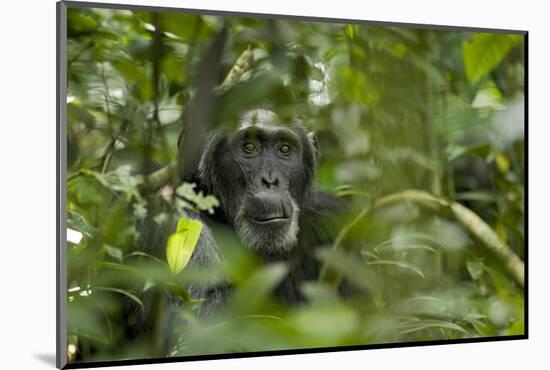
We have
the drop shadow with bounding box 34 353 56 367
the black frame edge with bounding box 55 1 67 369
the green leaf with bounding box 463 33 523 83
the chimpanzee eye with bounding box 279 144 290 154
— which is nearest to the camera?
the black frame edge with bounding box 55 1 67 369

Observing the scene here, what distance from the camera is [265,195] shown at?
399cm

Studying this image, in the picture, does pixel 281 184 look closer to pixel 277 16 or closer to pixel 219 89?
pixel 219 89

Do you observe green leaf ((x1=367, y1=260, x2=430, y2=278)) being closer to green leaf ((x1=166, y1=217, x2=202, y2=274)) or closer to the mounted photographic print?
the mounted photographic print

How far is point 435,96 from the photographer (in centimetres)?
438

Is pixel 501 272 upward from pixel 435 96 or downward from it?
downward

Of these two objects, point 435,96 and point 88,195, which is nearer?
point 88,195

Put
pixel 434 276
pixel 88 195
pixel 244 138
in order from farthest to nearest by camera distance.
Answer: pixel 434 276
pixel 244 138
pixel 88 195

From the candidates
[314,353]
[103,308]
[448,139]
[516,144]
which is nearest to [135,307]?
[103,308]

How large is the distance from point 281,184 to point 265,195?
3.3 inches

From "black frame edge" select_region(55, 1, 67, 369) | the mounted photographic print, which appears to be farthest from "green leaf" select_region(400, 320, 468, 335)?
"black frame edge" select_region(55, 1, 67, 369)

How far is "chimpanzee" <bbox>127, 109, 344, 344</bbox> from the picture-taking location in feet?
13.0

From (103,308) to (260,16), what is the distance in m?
1.37

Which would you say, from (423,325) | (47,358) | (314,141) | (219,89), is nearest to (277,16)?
(219,89)

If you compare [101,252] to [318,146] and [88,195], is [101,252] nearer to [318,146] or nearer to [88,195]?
[88,195]
